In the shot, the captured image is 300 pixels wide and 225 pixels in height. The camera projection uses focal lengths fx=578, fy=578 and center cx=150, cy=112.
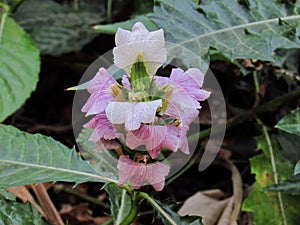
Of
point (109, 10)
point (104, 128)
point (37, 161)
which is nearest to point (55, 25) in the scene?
point (109, 10)

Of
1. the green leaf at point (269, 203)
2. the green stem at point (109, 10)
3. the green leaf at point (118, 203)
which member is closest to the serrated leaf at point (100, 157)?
the green leaf at point (118, 203)

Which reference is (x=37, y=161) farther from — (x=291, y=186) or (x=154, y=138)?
(x=291, y=186)

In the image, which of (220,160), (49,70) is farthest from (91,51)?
(220,160)

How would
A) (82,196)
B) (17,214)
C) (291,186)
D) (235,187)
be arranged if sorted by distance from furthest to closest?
(82,196) < (235,187) < (291,186) < (17,214)


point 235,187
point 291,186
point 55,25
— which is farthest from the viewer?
point 55,25

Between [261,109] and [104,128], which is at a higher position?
[104,128]

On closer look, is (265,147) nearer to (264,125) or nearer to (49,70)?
(264,125)

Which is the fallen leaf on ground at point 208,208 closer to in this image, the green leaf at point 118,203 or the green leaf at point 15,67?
the green leaf at point 118,203
